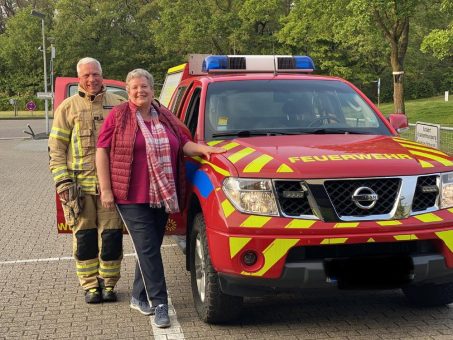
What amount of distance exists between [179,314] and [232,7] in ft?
122

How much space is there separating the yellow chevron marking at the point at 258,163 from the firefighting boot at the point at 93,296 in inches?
73.7

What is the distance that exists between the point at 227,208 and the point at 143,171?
2.50 ft

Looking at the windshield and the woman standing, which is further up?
the windshield

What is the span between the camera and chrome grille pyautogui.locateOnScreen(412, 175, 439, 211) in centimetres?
376

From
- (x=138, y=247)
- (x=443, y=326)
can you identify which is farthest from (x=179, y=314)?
(x=443, y=326)

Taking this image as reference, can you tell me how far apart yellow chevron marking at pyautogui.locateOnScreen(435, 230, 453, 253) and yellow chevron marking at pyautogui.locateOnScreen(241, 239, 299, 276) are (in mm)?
937

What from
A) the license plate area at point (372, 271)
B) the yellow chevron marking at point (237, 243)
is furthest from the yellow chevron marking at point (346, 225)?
the yellow chevron marking at point (237, 243)

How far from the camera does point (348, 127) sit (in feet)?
15.9

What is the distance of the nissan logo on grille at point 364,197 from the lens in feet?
11.9

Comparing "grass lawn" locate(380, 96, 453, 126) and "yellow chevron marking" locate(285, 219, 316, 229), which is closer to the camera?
"yellow chevron marking" locate(285, 219, 316, 229)

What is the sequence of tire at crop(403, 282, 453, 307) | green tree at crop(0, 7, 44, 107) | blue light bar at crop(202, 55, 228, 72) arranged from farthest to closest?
green tree at crop(0, 7, 44, 107) → blue light bar at crop(202, 55, 228, 72) → tire at crop(403, 282, 453, 307)

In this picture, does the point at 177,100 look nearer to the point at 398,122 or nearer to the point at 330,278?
the point at 398,122

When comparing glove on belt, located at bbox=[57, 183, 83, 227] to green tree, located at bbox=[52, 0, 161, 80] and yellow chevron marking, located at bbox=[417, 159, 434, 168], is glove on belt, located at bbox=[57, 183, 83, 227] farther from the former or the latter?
green tree, located at bbox=[52, 0, 161, 80]

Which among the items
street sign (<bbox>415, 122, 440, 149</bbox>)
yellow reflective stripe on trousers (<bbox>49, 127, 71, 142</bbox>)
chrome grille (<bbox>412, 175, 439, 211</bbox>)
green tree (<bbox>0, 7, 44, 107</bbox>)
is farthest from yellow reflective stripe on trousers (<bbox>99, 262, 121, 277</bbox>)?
green tree (<bbox>0, 7, 44, 107</bbox>)
